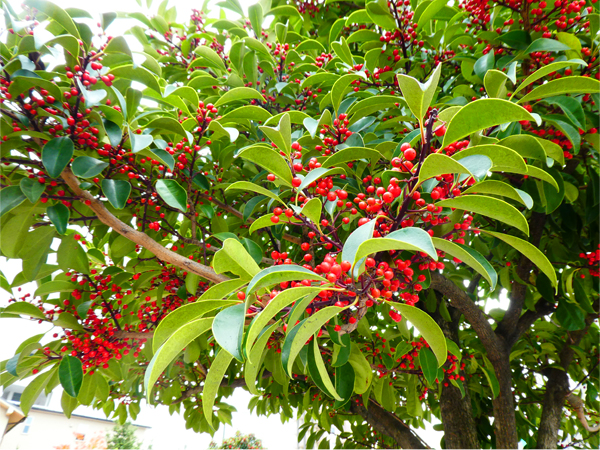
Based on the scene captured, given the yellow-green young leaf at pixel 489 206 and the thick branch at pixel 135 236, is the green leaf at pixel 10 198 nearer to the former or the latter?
the thick branch at pixel 135 236

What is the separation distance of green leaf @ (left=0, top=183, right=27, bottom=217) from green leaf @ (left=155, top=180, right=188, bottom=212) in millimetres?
458

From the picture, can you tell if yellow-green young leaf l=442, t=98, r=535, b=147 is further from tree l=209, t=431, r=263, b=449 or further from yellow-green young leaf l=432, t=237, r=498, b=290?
tree l=209, t=431, r=263, b=449

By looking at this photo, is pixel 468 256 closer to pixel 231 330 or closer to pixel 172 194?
pixel 231 330

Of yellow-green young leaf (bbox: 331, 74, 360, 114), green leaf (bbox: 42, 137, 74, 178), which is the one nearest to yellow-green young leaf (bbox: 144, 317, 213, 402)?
green leaf (bbox: 42, 137, 74, 178)

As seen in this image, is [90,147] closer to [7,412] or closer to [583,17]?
[583,17]

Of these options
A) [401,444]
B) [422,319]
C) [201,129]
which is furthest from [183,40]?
[401,444]

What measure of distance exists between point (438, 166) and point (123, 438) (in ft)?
66.0

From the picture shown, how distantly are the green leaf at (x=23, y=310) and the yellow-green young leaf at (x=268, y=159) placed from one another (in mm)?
1601

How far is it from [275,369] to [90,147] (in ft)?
5.07

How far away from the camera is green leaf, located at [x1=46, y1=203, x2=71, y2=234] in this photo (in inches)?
49.5

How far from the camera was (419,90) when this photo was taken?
0.80 m

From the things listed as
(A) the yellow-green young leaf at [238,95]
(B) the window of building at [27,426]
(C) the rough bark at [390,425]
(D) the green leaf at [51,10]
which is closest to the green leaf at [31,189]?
(D) the green leaf at [51,10]

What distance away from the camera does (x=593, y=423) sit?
139 inches

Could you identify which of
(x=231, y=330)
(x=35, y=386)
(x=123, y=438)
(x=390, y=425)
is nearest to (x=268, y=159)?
(x=231, y=330)
